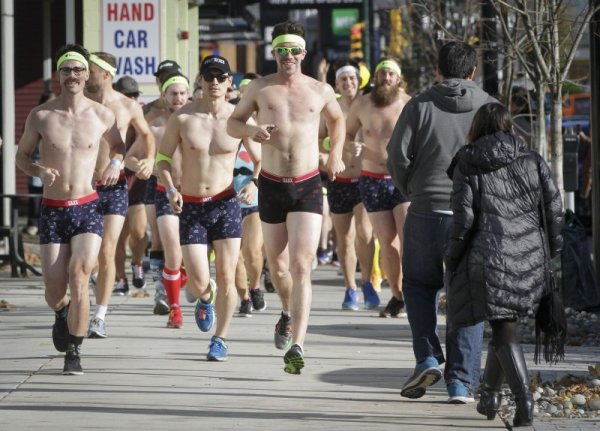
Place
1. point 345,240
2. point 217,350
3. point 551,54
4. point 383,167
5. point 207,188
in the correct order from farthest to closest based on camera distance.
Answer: point 345,240
point 383,167
point 551,54
point 207,188
point 217,350

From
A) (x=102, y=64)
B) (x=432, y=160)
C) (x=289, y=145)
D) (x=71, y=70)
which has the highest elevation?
(x=102, y=64)

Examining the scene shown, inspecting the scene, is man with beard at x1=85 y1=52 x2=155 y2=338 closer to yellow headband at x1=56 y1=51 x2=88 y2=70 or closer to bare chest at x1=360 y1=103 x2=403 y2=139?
yellow headband at x1=56 y1=51 x2=88 y2=70

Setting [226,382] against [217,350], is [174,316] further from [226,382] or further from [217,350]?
[226,382]

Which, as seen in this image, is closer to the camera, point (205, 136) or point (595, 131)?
point (205, 136)

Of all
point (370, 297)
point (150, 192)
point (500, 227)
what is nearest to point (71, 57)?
point (500, 227)

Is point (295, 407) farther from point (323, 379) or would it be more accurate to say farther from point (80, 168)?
point (80, 168)

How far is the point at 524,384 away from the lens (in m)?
7.56

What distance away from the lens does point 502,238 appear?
758 centimetres

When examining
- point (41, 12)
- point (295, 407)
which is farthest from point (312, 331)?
point (41, 12)

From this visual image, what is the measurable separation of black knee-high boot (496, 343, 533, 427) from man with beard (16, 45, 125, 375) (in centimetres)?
307

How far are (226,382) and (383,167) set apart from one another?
4.24 meters

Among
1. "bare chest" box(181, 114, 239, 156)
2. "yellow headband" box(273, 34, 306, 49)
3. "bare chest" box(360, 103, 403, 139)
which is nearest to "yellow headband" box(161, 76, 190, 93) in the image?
"bare chest" box(360, 103, 403, 139)

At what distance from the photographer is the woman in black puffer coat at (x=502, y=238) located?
7582 millimetres

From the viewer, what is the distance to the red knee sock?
1232cm
